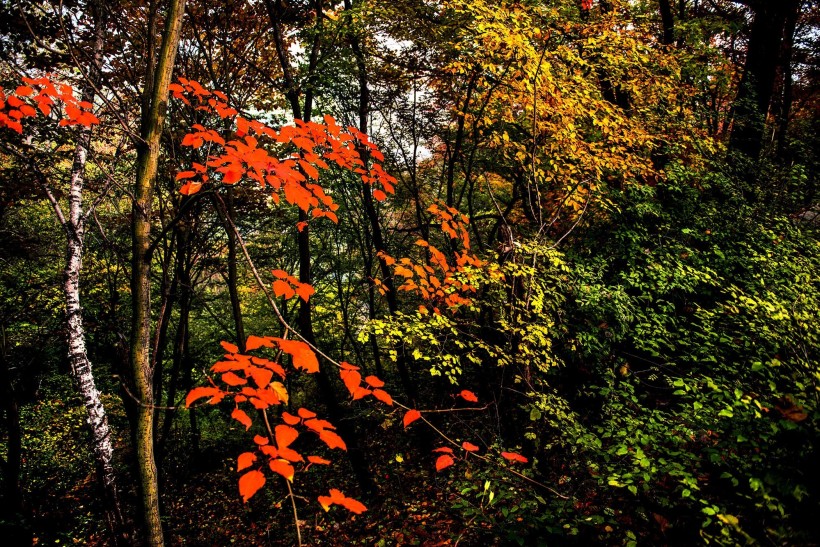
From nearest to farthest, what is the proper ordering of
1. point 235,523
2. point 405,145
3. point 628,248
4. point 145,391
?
point 145,391 → point 628,248 → point 235,523 → point 405,145

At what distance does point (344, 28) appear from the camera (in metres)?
6.40

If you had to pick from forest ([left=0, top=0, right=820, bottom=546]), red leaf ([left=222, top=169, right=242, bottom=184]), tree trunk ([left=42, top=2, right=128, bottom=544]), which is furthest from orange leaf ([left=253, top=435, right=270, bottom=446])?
tree trunk ([left=42, top=2, right=128, bottom=544])

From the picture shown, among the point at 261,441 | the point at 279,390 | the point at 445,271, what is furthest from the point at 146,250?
the point at 445,271

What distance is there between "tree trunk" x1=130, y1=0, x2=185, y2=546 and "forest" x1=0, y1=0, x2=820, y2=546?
17mm

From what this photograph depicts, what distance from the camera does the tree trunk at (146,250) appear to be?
93.3 inches

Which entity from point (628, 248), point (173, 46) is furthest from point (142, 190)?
point (628, 248)

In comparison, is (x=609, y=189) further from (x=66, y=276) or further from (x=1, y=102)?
(x=66, y=276)

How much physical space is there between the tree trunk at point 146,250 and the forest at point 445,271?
2 cm

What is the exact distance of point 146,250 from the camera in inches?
96.5

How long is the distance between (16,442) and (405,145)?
1175 cm

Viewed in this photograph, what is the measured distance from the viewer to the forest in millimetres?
2725

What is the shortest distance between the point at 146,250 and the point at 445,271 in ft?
12.8

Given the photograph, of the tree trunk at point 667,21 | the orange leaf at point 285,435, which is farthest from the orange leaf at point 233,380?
the tree trunk at point 667,21

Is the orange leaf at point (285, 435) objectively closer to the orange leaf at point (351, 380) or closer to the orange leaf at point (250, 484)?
the orange leaf at point (250, 484)
